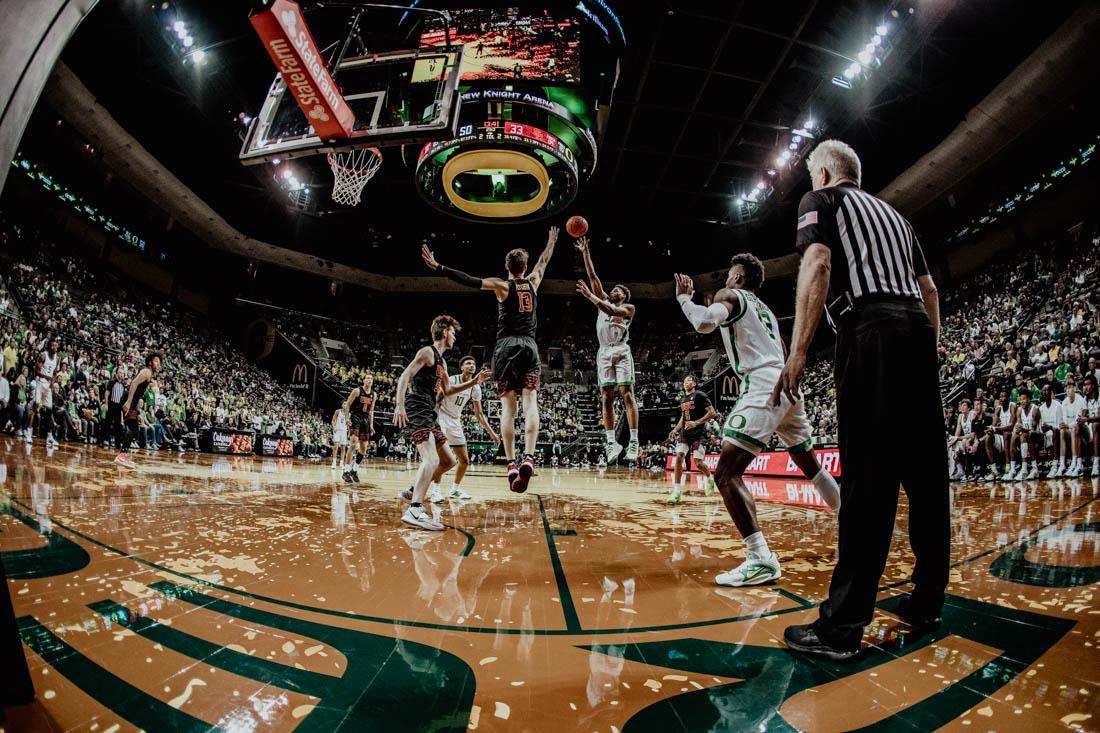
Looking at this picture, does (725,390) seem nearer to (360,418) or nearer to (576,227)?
(360,418)

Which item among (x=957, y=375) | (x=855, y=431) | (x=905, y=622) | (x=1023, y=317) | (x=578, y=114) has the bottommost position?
(x=905, y=622)

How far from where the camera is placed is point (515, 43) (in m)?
10.5

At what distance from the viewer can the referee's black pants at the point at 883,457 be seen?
169 centimetres

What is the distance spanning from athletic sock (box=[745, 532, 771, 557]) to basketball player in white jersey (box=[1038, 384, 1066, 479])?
1065 centimetres

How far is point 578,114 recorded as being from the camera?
13367mm

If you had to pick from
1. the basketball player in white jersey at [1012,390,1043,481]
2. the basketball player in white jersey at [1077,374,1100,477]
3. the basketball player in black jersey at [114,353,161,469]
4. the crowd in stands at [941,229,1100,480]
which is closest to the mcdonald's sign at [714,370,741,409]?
the crowd in stands at [941,229,1100,480]

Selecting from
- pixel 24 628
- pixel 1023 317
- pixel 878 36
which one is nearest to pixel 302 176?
pixel 878 36

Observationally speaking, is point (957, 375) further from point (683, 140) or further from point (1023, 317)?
point (683, 140)

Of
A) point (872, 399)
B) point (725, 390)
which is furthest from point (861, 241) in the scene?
point (725, 390)

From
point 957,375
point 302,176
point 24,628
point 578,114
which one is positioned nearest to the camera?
point 24,628

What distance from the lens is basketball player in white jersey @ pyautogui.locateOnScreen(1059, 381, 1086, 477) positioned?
8.72 metres

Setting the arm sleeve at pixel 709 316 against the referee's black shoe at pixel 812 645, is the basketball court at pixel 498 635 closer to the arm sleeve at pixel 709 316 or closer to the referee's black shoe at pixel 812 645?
the referee's black shoe at pixel 812 645

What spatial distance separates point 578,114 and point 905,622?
46.1 ft

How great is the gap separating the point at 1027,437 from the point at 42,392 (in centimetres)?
2231
